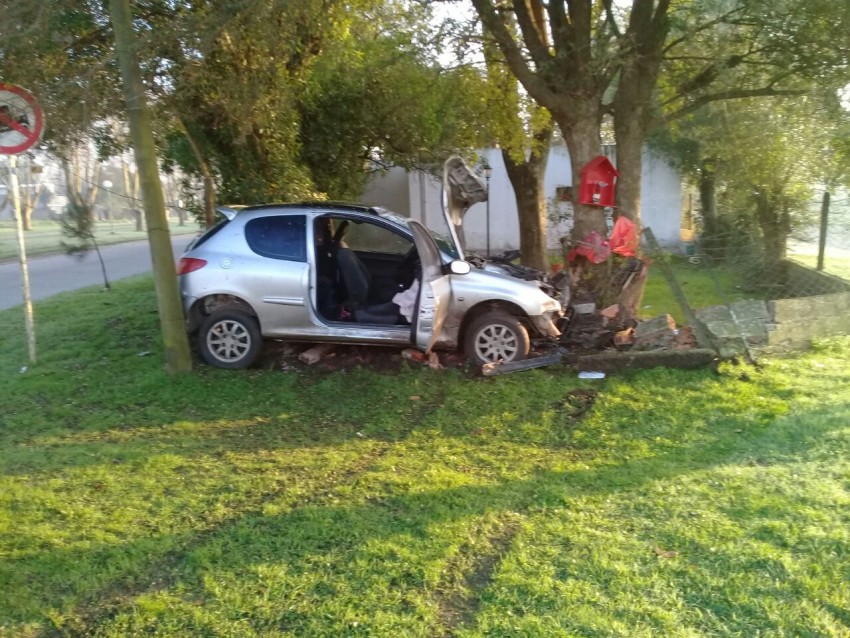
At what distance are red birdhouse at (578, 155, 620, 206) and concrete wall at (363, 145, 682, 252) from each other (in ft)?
40.3

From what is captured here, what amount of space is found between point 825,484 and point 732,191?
36.5ft

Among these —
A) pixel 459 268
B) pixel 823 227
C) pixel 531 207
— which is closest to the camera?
pixel 459 268

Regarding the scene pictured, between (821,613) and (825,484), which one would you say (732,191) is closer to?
(825,484)

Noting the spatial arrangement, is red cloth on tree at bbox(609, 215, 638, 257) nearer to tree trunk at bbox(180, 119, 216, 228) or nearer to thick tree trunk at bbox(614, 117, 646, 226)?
thick tree trunk at bbox(614, 117, 646, 226)

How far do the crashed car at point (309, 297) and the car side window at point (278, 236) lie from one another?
11 mm

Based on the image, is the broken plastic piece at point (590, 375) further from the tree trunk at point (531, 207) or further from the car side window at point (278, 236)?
the tree trunk at point (531, 207)

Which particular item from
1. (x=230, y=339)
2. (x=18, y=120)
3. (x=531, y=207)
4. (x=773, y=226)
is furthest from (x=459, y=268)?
(x=531, y=207)

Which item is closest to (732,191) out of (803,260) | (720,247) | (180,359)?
(803,260)

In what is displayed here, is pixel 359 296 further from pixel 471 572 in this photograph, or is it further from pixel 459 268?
pixel 471 572

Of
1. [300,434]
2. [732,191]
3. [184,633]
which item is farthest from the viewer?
[732,191]

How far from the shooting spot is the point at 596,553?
3.98 m

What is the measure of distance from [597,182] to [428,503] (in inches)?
222

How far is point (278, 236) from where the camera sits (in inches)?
Result: 310

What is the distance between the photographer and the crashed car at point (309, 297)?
7715 millimetres
